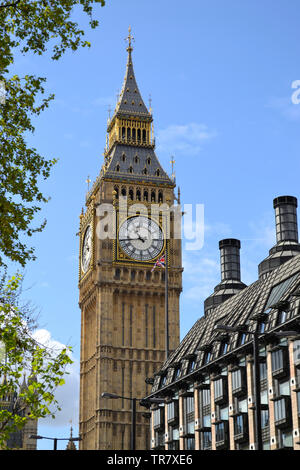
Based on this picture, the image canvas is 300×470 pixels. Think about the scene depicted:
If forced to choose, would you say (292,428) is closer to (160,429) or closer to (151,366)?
(160,429)

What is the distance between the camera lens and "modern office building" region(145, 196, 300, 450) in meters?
64.2

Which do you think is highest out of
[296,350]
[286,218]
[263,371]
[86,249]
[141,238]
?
[86,249]

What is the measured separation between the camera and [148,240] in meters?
120

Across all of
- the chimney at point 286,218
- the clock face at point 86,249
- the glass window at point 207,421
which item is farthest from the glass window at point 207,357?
the clock face at point 86,249

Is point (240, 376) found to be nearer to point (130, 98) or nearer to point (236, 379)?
point (236, 379)

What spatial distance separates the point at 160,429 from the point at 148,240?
3728 centimetres

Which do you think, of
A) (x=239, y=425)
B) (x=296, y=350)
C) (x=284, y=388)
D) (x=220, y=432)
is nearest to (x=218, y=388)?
(x=220, y=432)

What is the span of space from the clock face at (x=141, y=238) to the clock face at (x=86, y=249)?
235 inches

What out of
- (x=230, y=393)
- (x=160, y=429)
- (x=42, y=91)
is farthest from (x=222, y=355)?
(x=42, y=91)

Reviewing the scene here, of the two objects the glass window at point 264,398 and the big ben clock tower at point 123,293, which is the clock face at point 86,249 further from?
the glass window at point 264,398

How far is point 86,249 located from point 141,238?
1025 centimetres

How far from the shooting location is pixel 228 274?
11256cm

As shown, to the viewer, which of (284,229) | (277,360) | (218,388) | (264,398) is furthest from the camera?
(284,229)

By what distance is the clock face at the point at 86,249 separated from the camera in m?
123
